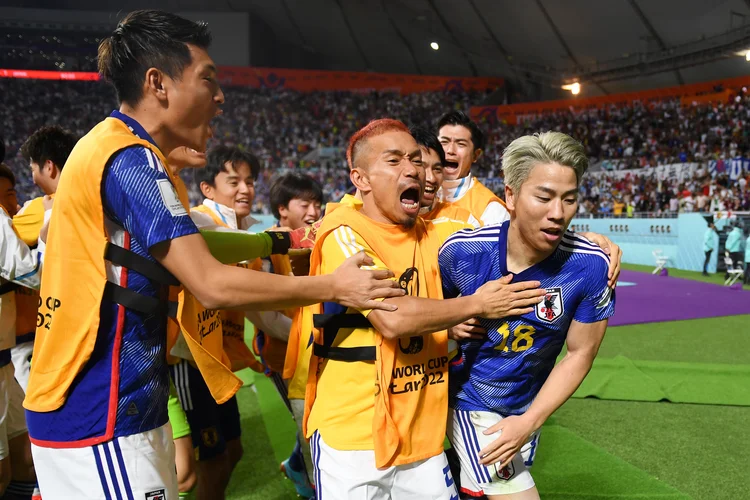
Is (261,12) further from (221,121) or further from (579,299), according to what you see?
(579,299)

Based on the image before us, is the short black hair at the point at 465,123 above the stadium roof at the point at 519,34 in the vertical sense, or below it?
below

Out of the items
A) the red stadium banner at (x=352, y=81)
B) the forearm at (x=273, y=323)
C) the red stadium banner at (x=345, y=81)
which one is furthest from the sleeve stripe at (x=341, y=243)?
the red stadium banner at (x=352, y=81)

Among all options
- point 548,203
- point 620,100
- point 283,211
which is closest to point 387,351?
point 548,203

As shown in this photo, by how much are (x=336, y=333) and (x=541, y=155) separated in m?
1.09

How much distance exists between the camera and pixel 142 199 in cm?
161

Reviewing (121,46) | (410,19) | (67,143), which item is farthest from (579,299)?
(410,19)

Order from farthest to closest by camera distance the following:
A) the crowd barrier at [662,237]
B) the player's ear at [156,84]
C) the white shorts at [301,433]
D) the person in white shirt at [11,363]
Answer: the crowd barrier at [662,237] → the white shorts at [301,433] → the person in white shirt at [11,363] → the player's ear at [156,84]

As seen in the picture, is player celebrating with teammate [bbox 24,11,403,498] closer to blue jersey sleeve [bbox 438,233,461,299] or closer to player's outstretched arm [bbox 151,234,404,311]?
player's outstretched arm [bbox 151,234,404,311]

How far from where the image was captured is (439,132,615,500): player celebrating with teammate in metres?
2.27

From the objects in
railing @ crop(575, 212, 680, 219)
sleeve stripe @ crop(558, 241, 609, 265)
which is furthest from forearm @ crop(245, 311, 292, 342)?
railing @ crop(575, 212, 680, 219)

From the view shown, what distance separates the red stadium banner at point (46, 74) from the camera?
3127cm

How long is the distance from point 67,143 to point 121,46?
6.95 feet

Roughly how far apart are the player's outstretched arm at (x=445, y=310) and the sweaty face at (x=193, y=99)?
86cm

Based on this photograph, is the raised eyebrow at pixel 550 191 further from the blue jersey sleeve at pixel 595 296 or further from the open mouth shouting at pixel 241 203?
the open mouth shouting at pixel 241 203
